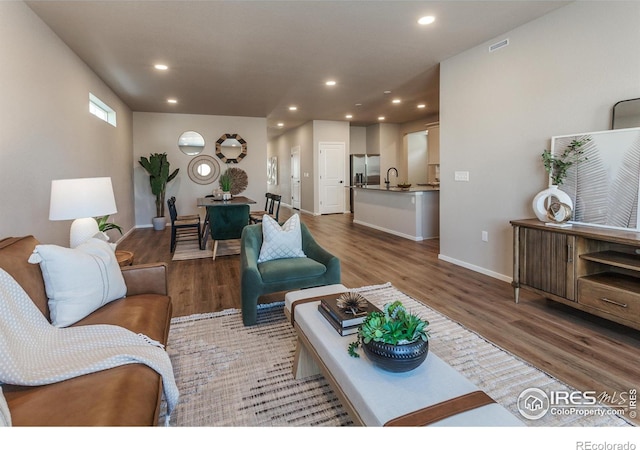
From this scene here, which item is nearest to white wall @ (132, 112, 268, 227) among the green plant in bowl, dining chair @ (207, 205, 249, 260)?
dining chair @ (207, 205, 249, 260)

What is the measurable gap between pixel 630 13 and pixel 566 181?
131cm

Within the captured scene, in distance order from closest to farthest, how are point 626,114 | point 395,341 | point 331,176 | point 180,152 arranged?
point 395,341
point 626,114
point 180,152
point 331,176

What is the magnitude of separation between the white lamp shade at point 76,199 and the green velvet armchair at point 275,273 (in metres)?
1.17

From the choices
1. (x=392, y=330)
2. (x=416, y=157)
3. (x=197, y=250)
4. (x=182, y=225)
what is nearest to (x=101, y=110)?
(x=182, y=225)

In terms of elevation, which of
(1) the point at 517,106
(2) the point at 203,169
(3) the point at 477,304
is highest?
(1) the point at 517,106

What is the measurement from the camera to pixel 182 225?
550 cm

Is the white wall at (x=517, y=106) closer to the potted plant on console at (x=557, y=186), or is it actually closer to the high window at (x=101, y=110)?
the potted plant on console at (x=557, y=186)

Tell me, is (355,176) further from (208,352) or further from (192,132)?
(208,352)

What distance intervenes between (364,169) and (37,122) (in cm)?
821

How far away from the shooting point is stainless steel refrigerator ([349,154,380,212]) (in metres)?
10.1

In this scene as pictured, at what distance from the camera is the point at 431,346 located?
2.35m

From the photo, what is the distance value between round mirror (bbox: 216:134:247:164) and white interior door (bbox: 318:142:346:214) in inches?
87.4

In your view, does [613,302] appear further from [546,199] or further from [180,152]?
[180,152]

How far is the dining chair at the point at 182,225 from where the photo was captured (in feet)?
17.7
